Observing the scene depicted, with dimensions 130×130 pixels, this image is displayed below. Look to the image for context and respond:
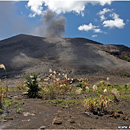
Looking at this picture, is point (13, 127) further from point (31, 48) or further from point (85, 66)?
point (31, 48)

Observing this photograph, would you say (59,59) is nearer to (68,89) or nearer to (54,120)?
(68,89)

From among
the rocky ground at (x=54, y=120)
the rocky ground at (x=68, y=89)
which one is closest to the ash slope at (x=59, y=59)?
the rocky ground at (x=68, y=89)

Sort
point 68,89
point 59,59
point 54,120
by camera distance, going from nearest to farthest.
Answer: point 54,120, point 68,89, point 59,59

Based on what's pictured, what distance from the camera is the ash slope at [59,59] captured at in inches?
680

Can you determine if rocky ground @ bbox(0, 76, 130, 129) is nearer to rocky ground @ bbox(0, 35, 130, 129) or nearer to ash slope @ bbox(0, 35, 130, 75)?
rocky ground @ bbox(0, 35, 130, 129)

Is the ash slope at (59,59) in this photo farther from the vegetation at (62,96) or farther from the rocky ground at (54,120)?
the rocky ground at (54,120)

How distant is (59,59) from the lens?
19.9 meters

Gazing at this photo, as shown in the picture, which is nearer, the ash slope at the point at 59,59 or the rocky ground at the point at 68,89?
the rocky ground at the point at 68,89

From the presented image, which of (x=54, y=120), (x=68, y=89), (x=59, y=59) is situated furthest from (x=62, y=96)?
(x=59, y=59)

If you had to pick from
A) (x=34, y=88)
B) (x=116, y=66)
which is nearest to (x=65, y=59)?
(x=116, y=66)

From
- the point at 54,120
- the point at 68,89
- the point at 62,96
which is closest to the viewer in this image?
the point at 54,120

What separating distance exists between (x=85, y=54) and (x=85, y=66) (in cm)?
391

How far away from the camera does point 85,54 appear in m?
21.3

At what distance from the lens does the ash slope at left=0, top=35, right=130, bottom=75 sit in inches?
680
